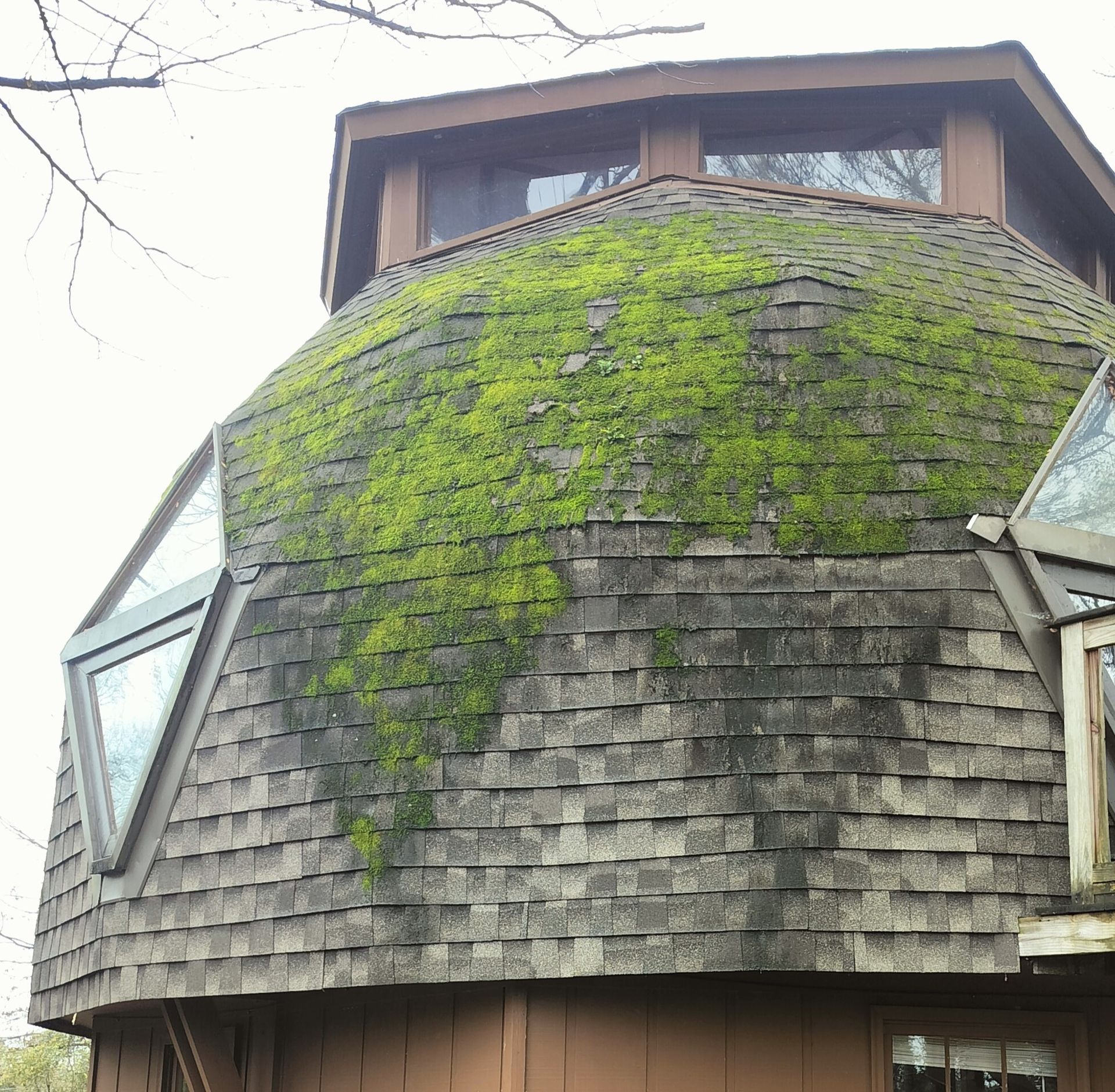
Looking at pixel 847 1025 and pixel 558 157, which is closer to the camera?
pixel 847 1025

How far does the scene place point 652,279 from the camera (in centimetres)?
748

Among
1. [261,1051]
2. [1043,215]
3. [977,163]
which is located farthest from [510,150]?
[261,1051]

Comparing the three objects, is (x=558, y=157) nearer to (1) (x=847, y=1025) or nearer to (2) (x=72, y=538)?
(1) (x=847, y=1025)

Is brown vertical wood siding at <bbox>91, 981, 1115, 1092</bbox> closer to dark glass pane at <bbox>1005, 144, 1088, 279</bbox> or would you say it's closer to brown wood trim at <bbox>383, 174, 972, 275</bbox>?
brown wood trim at <bbox>383, 174, 972, 275</bbox>

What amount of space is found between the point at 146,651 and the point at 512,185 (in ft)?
13.2

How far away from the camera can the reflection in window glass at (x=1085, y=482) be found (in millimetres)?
6516

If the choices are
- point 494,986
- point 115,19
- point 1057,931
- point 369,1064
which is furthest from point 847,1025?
point 115,19

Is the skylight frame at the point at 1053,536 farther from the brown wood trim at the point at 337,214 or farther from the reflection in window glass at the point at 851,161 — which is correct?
the brown wood trim at the point at 337,214

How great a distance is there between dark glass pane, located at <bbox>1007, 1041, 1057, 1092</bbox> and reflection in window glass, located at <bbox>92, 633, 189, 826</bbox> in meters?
4.35

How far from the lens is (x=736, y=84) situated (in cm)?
869

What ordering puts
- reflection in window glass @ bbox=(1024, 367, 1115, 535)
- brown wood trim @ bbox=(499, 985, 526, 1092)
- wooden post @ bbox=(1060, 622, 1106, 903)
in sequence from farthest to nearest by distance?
Result: reflection in window glass @ bbox=(1024, 367, 1115, 535) < brown wood trim @ bbox=(499, 985, 526, 1092) < wooden post @ bbox=(1060, 622, 1106, 903)

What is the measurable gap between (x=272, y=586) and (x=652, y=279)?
2.62 m

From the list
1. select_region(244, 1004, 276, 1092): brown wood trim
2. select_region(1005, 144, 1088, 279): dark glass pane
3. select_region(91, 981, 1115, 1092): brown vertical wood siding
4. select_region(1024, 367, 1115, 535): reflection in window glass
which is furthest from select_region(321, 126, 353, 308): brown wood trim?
select_region(91, 981, 1115, 1092): brown vertical wood siding

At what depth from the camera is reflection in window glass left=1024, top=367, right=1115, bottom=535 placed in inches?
257
